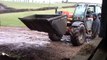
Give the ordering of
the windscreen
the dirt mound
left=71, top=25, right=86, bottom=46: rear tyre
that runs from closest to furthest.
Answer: the dirt mound → left=71, top=25, right=86, bottom=46: rear tyre → the windscreen

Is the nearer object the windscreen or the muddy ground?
the muddy ground

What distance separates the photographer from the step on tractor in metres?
10.8

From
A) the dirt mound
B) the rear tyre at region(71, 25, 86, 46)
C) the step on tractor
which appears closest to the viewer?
the dirt mound

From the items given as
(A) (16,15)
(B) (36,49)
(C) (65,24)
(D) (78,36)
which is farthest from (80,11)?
(A) (16,15)

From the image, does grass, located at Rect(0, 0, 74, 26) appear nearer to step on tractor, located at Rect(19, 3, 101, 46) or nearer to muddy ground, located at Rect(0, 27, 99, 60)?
muddy ground, located at Rect(0, 27, 99, 60)

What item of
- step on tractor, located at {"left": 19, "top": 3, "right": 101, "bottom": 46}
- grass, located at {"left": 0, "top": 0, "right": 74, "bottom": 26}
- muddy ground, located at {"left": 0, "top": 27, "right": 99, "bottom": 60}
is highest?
step on tractor, located at {"left": 19, "top": 3, "right": 101, "bottom": 46}

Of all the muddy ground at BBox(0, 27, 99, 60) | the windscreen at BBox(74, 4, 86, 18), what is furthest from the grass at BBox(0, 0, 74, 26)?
the windscreen at BBox(74, 4, 86, 18)

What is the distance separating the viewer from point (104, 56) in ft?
18.5

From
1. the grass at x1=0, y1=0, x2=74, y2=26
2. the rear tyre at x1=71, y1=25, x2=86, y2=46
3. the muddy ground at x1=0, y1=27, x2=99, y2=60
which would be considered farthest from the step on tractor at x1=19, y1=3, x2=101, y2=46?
the grass at x1=0, y1=0, x2=74, y2=26

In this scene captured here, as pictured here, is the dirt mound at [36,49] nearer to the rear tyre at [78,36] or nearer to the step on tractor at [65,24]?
the rear tyre at [78,36]

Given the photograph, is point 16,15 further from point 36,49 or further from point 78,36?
point 36,49

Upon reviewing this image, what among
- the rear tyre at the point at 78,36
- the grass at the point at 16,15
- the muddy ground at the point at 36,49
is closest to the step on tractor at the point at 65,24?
the rear tyre at the point at 78,36

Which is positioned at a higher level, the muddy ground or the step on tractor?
the step on tractor

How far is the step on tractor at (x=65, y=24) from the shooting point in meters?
10.8
